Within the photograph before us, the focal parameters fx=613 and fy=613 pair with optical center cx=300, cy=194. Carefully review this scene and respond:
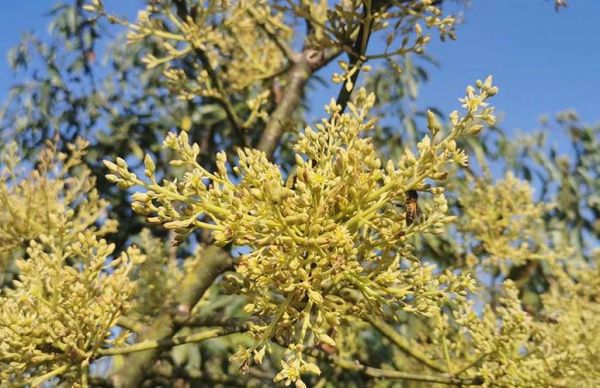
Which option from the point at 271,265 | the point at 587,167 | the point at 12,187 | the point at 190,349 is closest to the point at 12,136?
the point at 190,349

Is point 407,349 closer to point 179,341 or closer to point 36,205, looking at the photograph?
point 179,341

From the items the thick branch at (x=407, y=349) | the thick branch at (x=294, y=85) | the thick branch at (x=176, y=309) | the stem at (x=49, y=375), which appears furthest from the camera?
the thick branch at (x=294, y=85)

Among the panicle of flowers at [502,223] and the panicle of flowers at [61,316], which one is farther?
the panicle of flowers at [502,223]

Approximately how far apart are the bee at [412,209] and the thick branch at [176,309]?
1.28 meters

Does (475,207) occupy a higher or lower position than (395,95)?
lower

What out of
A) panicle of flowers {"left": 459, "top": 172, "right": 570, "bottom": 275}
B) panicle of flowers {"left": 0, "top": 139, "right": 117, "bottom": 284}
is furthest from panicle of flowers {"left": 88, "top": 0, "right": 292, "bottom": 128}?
panicle of flowers {"left": 459, "top": 172, "right": 570, "bottom": 275}

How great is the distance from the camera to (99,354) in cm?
187

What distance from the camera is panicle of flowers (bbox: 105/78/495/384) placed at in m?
1.40

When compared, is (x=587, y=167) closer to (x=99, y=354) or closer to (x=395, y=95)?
(x=395, y=95)

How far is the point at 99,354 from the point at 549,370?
1530 mm

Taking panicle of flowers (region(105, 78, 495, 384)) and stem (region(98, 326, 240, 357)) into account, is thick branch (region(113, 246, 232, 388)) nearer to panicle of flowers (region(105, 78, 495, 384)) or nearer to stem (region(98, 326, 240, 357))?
stem (region(98, 326, 240, 357))

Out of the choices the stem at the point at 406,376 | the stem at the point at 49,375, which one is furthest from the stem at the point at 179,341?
the stem at the point at 406,376

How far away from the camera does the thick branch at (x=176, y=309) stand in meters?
2.45

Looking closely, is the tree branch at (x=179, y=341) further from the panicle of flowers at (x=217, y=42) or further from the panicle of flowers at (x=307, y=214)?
the panicle of flowers at (x=217, y=42)
